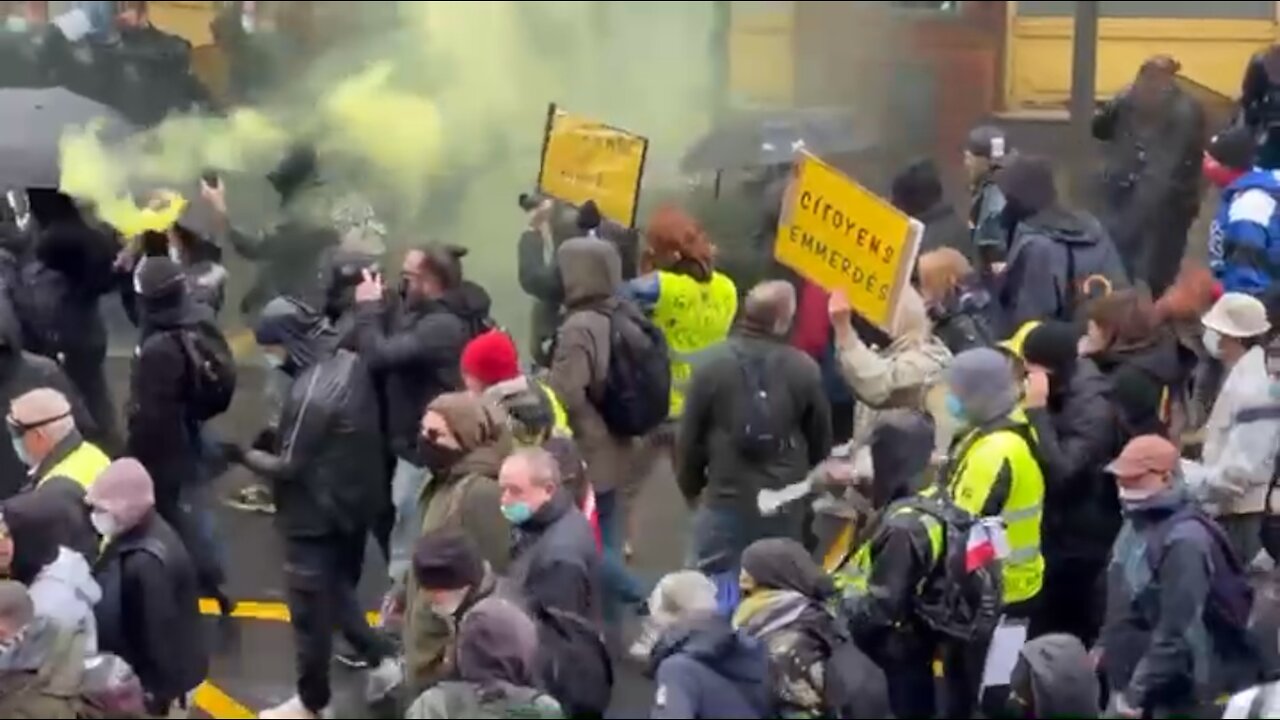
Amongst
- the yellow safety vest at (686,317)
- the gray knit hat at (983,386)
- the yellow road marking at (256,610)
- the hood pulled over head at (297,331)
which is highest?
the gray knit hat at (983,386)

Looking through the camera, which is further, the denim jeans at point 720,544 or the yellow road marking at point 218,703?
the denim jeans at point 720,544

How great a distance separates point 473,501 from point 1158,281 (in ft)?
17.2

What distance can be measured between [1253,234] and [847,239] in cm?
189

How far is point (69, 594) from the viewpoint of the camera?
6.61 m

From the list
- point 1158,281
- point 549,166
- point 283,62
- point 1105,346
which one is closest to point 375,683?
point 1105,346

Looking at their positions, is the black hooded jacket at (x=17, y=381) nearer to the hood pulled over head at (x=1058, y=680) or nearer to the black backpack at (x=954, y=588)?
the black backpack at (x=954, y=588)

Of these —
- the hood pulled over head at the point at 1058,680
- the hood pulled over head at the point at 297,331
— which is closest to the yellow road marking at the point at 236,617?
the hood pulled over head at the point at 297,331

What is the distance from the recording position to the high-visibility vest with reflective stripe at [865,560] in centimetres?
692

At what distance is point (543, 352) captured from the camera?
10.0 metres

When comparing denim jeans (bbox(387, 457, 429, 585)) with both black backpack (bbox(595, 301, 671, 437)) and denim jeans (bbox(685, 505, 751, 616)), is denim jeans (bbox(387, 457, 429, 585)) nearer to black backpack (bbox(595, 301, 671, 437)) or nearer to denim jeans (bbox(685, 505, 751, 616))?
black backpack (bbox(595, 301, 671, 437))

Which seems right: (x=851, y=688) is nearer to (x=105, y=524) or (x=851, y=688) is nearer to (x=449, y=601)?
(x=449, y=601)

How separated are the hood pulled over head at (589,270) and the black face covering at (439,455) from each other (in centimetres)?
157

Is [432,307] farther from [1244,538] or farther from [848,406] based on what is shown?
[1244,538]

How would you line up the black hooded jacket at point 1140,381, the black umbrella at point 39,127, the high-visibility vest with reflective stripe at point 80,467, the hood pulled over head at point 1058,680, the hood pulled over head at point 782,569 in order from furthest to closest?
the black umbrella at point 39,127 < the black hooded jacket at point 1140,381 < the high-visibility vest with reflective stripe at point 80,467 < the hood pulled over head at point 782,569 < the hood pulled over head at point 1058,680
